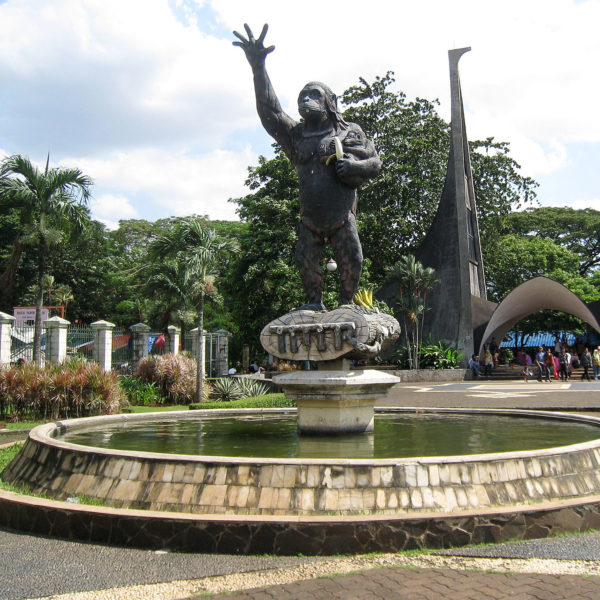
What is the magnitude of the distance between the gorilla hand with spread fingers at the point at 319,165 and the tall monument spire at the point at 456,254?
80.2 ft

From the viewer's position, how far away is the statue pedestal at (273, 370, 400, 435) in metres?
6.33

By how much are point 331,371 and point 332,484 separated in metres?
2.21

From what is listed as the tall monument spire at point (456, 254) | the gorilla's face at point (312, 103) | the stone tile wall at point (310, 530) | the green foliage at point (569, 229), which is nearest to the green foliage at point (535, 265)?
the green foliage at point (569, 229)

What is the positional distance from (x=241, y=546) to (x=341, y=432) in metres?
2.57

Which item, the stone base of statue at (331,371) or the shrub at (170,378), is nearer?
the stone base of statue at (331,371)

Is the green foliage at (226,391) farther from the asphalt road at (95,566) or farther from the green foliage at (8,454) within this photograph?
the asphalt road at (95,566)

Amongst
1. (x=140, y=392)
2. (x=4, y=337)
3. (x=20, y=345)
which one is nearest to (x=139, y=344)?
(x=20, y=345)

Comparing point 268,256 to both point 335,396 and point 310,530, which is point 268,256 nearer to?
point 335,396

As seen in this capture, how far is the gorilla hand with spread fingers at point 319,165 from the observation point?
698 cm

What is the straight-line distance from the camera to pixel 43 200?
17.8 metres

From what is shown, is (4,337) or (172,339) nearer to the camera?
(4,337)

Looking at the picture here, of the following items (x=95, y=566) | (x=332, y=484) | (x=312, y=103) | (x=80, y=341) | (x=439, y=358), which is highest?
(x=312, y=103)

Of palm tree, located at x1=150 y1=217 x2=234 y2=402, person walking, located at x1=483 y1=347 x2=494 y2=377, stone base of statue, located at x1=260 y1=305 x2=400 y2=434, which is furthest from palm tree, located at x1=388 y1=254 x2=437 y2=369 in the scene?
stone base of statue, located at x1=260 y1=305 x2=400 y2=434

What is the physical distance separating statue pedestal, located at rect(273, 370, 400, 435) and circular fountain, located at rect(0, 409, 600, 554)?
183 cm
